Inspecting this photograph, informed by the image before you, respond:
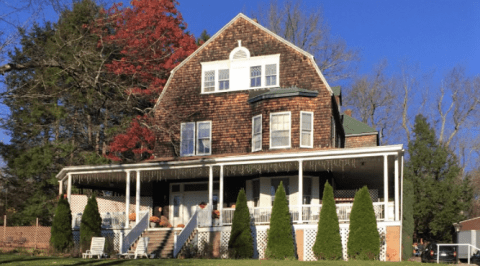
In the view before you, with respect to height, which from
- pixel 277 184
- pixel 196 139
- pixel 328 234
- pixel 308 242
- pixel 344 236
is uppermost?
pixel 196 139

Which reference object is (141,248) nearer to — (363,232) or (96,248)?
(96,248)

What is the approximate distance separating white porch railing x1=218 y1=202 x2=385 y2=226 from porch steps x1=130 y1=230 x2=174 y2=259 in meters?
1.50

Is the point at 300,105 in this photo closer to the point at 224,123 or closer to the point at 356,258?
the point at 224,123

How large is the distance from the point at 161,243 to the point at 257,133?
6.23 meters

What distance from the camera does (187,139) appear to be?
2855cm

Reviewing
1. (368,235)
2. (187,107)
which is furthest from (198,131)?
(368,235)

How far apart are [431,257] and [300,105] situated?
825 centimetres

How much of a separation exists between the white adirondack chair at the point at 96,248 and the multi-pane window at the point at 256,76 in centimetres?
950

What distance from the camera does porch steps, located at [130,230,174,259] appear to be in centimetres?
2309

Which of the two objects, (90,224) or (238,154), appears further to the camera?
(238,154)

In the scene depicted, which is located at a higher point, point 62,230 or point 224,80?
point 224,80

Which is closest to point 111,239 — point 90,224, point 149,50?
point 90,224

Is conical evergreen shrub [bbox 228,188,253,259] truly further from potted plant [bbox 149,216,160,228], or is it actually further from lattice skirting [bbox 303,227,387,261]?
potted plant [bbox 149,216,160,228]

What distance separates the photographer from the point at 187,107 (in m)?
28.7
